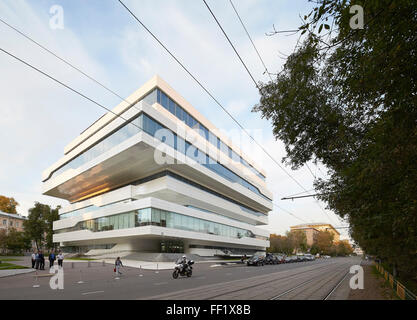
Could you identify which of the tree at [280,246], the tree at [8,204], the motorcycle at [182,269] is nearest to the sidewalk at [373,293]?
the motorcycle at [182,269]

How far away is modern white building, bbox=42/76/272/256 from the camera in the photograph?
139ft

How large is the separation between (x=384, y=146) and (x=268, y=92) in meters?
5.31

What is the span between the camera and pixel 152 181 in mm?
46875

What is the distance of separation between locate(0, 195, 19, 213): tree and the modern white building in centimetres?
3572

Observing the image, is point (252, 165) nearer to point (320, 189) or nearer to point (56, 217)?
point (56, 217)

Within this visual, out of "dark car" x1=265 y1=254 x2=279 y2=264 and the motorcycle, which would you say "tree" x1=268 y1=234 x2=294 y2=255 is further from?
the motorcycle

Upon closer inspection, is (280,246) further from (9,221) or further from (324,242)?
(9,221)

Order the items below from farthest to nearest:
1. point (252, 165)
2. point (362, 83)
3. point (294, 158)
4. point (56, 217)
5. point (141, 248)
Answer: point (252, 165)
point (56, 217)
point (141, 248)
point (294, 158)
point (362, 83)

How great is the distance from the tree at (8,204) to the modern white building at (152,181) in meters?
35.7

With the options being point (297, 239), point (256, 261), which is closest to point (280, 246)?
point (297, 239)

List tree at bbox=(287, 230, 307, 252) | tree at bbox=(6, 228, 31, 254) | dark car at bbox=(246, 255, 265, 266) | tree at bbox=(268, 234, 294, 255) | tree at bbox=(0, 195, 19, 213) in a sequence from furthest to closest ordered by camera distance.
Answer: tree at bbox=(287, 230, 307, 252) < tree at bbox=(268, 234, 294, 255) < tree at bbox=(0, 195, 19, 213) < tree at bbox=(6, 228, 31, 254) < dark car at bbox=(246, 255, 265, 266)

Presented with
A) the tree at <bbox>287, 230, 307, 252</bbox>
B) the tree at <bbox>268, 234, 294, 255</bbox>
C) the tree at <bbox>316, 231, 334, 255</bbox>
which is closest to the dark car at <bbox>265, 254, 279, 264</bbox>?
the tree at <bbox>268, 234, 294, 255</bbox>
